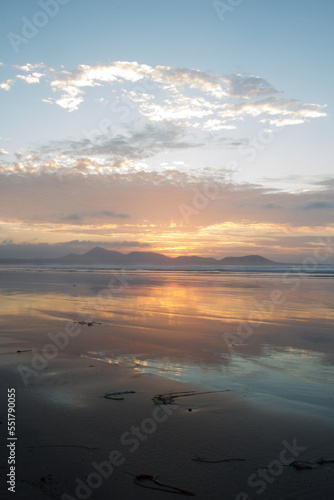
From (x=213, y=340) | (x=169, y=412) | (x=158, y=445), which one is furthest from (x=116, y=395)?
(x=213, y=340)

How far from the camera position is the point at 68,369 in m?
7.75

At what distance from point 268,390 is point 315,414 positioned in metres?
1.12

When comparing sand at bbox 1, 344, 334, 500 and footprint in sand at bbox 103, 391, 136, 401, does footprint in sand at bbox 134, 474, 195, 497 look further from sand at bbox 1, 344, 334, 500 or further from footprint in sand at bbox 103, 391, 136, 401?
footprint in sand at bbox 103, 391, 136, 401

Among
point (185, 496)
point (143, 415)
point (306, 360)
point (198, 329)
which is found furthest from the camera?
point (198, 329)

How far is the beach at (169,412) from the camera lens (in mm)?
3922

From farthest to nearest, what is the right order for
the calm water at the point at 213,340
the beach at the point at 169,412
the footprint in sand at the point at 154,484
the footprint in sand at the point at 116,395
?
1. the calm water at the point at 213,340
2. the footprint in sand at the point at 116,395
3. the beach at the point at 169,412
4. the footprint in sand at the point at 154,484

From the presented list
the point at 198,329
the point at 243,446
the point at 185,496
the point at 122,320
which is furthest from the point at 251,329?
the point at 185,496

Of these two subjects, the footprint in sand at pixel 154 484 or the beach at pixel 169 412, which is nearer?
the footprint in sand at pixel 154 484

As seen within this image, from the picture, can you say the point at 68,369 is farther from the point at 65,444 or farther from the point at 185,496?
the point at 185,496

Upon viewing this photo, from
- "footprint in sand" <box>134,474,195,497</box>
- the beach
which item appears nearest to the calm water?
the beach

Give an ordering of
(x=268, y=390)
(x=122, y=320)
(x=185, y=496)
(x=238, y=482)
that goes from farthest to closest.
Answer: (x=122, y=320) < (x=268, y=390) < (x=238, y=482) < (x=185, y=496)

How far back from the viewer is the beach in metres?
3.92

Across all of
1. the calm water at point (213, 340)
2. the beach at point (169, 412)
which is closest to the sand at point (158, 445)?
the beach at point (169, 412)

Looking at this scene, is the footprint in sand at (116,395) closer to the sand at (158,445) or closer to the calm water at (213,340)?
the sand at (158,445)
